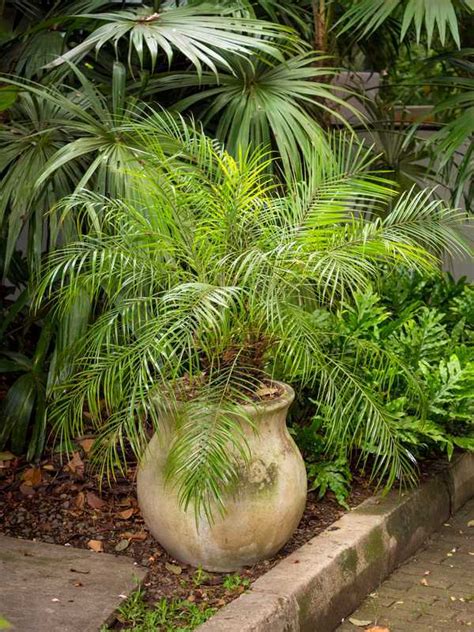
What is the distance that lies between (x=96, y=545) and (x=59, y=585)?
0.41 m

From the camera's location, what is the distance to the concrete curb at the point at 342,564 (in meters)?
3.32

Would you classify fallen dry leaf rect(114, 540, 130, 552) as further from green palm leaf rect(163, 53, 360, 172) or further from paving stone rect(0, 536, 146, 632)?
green palm leaf rect(163, 53, 360, 172)

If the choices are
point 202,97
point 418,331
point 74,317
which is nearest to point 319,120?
point 202,97

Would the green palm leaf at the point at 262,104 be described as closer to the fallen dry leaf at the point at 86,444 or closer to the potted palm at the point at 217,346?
the potted palm at the point at 217,346

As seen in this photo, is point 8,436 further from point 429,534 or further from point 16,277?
point 429,534

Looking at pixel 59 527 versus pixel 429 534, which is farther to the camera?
pixel 429 534

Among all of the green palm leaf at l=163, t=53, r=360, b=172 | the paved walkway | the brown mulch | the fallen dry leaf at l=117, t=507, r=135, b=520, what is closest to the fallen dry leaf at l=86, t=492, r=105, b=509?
the brown mulch

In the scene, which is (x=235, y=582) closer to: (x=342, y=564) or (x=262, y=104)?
(x=342, y=564)

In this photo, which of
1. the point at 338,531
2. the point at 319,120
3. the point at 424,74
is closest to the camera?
the point at 338,531

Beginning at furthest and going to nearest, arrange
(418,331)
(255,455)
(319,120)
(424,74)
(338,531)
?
(424,74)
(319,120)
(418,331)
(338,531)
(255,455)

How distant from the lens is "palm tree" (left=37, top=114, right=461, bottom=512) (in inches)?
137

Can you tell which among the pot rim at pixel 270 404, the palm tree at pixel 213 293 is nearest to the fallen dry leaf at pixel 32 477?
the palm tree at pixel 213 293

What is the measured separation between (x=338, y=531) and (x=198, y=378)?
0.78m

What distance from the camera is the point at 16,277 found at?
203 inches
